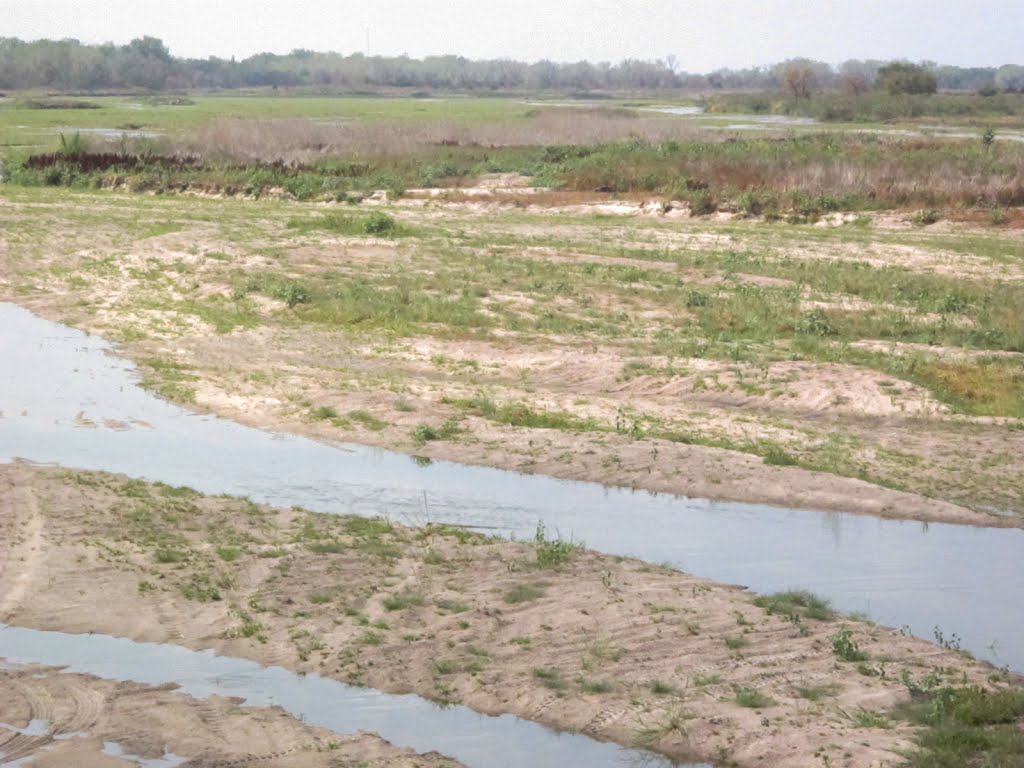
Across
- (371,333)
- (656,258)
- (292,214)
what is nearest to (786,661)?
(371,333)

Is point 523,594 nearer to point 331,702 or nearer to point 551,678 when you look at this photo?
point 551,678

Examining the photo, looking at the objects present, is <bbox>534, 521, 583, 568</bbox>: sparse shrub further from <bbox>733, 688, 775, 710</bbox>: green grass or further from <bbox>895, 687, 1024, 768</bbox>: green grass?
<bbox>895, 687, 1024, 768</bbox>: green grass

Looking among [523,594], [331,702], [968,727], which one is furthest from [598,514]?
[968,727]

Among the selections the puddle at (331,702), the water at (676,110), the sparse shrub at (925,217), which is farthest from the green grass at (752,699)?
the water at (676,110)

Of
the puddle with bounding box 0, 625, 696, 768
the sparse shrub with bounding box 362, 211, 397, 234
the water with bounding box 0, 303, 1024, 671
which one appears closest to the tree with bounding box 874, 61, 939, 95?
the sparse shrub with bounding box 362, 211, 397, 234

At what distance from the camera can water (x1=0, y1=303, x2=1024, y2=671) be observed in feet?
43.5

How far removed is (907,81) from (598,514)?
379 feet

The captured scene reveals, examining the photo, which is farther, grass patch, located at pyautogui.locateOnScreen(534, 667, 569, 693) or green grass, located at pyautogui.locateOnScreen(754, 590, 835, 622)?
green grass, located at pyautogui.locateOnScreen(754, 590, 835, 622)

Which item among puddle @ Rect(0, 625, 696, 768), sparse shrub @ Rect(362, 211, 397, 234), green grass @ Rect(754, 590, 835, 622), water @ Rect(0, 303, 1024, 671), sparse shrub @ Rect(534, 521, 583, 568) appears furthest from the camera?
sparse shrub @ Rect(362, 211, 397, 234)

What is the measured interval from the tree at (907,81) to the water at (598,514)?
111417 millimetres

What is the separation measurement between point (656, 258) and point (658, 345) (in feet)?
29.9

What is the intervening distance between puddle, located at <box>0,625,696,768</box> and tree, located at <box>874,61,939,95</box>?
387 feet

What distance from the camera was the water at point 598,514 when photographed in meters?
13.3

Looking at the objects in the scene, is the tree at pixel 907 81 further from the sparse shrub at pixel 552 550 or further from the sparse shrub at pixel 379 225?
the sparse shrub at pixel 552 550
